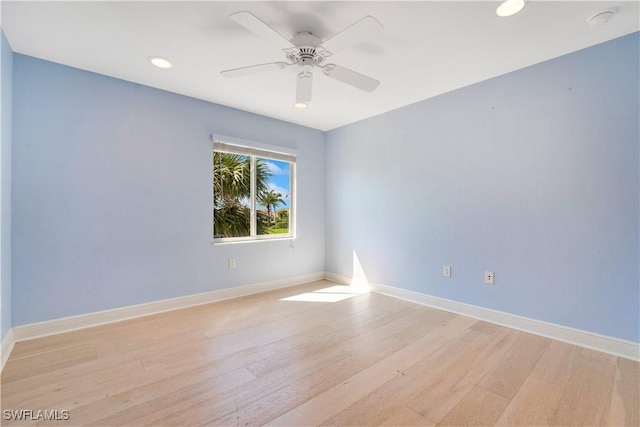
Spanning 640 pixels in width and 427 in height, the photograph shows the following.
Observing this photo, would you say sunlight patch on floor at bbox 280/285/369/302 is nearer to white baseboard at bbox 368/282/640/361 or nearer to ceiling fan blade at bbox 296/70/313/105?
white baseboard at bbox 368/282/640/361

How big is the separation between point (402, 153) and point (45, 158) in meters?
3.58

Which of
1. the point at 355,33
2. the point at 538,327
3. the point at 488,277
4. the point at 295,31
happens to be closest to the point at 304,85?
the point at 295,31

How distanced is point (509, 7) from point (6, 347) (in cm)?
421

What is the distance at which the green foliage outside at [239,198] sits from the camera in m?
3.44

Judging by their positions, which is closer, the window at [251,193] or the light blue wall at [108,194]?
the light blue wall at [108,194]

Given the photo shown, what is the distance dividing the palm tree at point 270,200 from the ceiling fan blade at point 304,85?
1.80m

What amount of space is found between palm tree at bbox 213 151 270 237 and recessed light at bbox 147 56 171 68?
1121 millimetres

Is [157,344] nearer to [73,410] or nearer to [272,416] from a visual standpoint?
[73,410]

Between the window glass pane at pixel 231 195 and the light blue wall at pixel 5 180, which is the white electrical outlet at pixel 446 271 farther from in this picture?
the light blue wall at pixel 5 180

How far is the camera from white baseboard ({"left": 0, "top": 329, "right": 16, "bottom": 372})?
1911 mm

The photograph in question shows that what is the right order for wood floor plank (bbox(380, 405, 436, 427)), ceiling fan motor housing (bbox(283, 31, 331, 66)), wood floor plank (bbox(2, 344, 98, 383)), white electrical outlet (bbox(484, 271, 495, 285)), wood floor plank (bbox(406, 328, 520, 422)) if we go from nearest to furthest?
wood floor plank (bbox(380, 405, 436, 427)), wood floor plank (bbox(406, 328, 520, 422)), wood floor plank (bbox(2, 344, 98, 383)), ceiling fan motor housing (bbox(283, 31, 331, 66)), white electrical outlet (bbox(484, 271, 495, 285))

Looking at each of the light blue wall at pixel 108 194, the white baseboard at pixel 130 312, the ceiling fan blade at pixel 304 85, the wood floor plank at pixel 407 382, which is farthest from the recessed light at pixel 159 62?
the wood floor plank at pixel 407 382

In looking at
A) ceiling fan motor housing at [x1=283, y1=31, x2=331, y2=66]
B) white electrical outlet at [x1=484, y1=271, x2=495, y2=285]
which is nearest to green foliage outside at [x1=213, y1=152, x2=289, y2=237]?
ceiling fan motor housing at [x1=283, y1=31, x2=331, y2=66]

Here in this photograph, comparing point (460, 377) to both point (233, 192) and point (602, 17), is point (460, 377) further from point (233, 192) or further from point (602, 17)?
point (233, 192)
